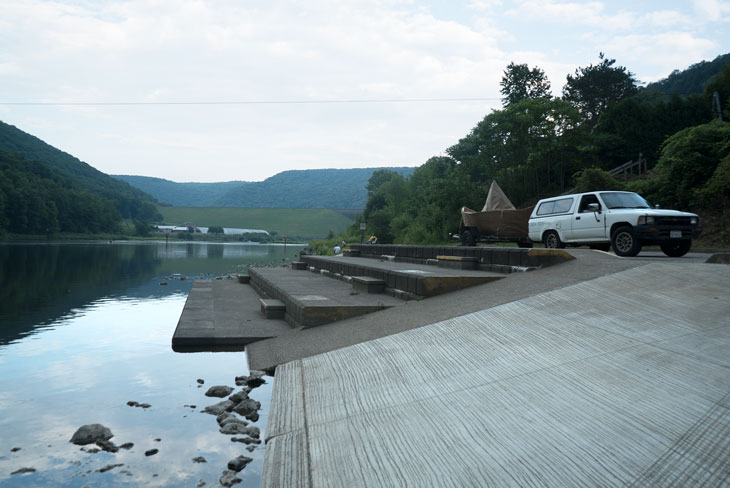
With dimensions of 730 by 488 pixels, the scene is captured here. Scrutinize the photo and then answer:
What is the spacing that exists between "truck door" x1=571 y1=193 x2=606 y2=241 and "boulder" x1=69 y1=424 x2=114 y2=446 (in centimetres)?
1073

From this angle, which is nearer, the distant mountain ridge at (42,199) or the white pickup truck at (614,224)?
the white pickup truck at (614,224)

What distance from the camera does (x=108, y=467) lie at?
4.16 meters

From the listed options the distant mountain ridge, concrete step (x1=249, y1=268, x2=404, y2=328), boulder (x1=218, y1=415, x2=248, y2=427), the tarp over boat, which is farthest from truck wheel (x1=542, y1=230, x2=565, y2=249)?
the distant mountain ridge

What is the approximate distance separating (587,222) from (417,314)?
279 inches

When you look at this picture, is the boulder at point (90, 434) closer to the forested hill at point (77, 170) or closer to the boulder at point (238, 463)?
the boulder at point (238, 463)

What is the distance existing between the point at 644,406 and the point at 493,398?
3.25ft

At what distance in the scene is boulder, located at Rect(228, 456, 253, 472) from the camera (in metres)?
4.19

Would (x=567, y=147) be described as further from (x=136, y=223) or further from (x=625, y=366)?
(x=136, y=223)

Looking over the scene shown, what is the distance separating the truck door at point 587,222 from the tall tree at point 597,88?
5111 centimetres

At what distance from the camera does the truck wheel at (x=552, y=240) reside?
13637 mm

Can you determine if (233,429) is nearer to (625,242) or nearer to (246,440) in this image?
(246,440)

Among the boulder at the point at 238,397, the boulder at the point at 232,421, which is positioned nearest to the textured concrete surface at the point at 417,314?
the boulder at the point at 238,397

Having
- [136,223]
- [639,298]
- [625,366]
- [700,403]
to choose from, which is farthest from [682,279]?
[136,223]

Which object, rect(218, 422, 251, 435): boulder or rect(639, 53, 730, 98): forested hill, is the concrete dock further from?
rect(639, 53, 730, 98): forested hill
